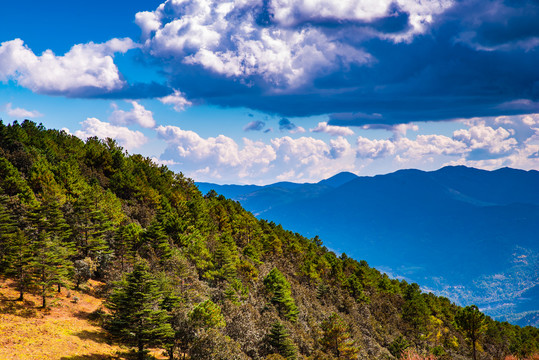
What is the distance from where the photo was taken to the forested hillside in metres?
36.7

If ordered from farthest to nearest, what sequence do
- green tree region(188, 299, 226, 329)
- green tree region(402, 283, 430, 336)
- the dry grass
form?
green tree region(402, 283, 430, 336) < green tree region(188, 299, 226, 329) < the dry grass

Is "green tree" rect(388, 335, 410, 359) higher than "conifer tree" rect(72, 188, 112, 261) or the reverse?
the reverse

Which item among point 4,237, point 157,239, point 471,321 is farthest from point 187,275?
point 471,321

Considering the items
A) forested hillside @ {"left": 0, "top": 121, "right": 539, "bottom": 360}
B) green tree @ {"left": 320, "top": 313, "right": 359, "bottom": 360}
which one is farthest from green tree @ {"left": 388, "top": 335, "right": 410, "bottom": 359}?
green tree @ {"left": 320, "top": 313, "right": 359, "bottom": 360}

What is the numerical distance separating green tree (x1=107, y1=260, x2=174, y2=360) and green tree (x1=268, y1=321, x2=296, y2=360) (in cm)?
1465

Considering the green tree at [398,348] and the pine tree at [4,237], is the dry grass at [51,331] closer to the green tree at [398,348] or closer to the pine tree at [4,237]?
the pine tree at [4,237]

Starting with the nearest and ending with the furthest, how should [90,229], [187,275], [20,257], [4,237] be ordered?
[20,257] → [4,237] → [187,275] → [90,229]

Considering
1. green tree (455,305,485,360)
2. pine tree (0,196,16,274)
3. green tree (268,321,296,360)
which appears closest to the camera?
pine tree (0,196,16,274)

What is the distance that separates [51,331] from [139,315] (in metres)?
10.3

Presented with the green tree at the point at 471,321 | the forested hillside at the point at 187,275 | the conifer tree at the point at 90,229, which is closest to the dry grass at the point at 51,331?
the forested hillside at the point at 187,275

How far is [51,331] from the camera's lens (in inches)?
1423

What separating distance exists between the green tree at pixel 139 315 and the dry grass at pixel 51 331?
301 cm

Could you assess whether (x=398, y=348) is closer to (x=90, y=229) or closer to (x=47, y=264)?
(x=90, y=229)

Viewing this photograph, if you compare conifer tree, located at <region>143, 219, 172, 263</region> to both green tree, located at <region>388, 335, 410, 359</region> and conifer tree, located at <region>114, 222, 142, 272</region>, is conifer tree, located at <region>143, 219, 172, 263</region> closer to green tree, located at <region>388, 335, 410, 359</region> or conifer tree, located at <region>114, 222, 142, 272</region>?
conifer tree, located at <region>114, 222, 142, 272</region>
